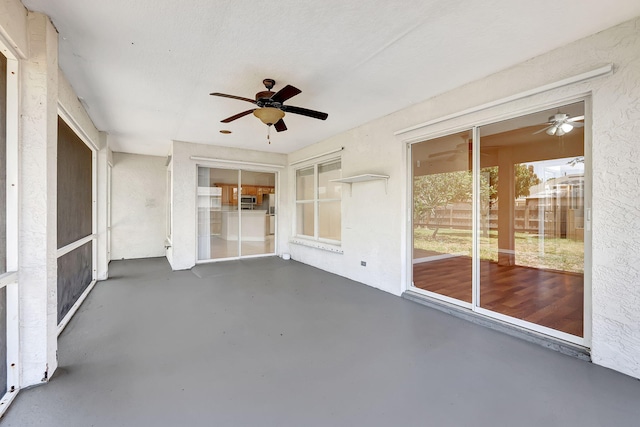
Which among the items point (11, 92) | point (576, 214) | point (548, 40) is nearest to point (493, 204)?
point (576, 214)

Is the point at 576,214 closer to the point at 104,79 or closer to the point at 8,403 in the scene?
the point at 8,403

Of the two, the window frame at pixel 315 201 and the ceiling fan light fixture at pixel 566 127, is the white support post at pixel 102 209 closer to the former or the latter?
the window frame at pixel 315 201

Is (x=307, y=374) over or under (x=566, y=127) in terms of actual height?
under

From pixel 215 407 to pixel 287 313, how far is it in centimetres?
157

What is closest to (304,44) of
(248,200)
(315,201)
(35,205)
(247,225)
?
(35,205)

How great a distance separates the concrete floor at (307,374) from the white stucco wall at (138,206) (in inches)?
140

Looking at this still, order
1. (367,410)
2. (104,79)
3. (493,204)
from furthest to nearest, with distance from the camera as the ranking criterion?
(493,204), (104,79), (367,410)

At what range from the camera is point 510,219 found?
3.98 metres

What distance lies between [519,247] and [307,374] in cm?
395

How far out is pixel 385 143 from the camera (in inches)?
161

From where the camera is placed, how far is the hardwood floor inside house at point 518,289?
115 inches

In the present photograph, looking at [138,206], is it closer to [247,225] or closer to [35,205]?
[247,225]

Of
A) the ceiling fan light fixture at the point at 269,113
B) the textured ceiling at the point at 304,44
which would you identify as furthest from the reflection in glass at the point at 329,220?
the ceiling fan light fixture at the point at 269,113

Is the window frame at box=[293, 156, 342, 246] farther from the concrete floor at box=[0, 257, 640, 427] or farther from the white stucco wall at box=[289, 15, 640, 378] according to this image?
the white stucco wall at box=[289, 15, 640, 378]
